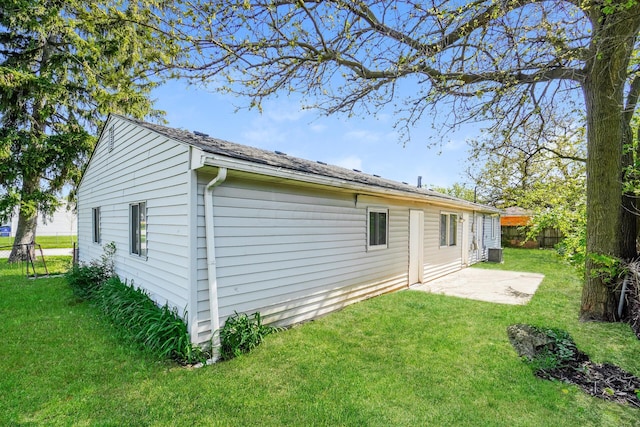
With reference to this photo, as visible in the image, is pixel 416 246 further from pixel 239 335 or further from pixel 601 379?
pixel 239 335

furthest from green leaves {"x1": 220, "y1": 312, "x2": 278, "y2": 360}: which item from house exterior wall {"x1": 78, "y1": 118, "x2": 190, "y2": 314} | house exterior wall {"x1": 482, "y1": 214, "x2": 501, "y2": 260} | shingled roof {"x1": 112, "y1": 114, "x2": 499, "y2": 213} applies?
house exterior wall {"x1": 482, "y1": 214, "x2": 501, "y2": 260}

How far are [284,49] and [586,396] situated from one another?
19.8 feet

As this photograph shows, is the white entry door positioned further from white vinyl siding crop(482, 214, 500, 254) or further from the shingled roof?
white vinyl siding crop(482, 214, 500, 254)

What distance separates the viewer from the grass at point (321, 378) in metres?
2.87

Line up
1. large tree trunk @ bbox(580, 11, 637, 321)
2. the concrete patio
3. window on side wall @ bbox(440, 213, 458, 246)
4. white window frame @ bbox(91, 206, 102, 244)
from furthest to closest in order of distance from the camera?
window on side wall @ bbox(440, 213, 458, 246) → white window frame @ bbox(91, 206, 102, 244) → the concrete patio → large tree trunk @ bbox(580, 11, 637, 321)

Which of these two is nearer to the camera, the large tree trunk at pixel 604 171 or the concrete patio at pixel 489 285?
the large tree trunk at pixel 604 171

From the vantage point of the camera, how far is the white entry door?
28.8 feet

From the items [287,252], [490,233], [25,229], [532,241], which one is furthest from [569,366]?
[532,241]

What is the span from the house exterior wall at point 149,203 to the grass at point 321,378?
3.39 ft

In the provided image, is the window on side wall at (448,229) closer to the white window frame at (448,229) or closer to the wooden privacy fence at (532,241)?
the white window frame at (448,229)

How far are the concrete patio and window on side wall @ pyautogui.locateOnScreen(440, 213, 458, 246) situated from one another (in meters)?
1.17

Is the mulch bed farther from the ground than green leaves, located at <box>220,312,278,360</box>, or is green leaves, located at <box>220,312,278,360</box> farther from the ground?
green leaves, located at <box>220,312,278,360</box>

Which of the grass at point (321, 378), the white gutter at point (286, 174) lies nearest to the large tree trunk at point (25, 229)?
the grass at point (321, 378)

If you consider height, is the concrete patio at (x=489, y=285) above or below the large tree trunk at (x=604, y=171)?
below
